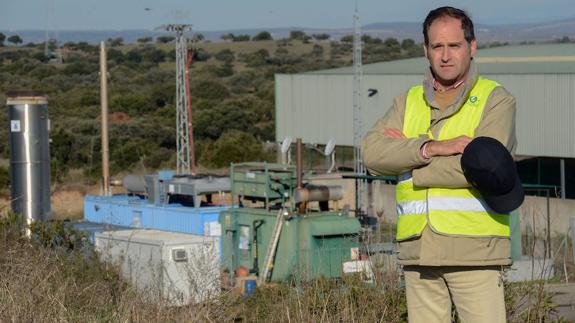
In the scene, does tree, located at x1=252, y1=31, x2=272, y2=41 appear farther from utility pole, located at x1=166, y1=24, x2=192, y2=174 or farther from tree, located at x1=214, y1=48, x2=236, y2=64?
utility pole, located at x1=166, y1=24, x2=192, y2=174

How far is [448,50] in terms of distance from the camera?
14.6ft

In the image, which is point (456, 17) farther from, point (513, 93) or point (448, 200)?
point (513, 93)

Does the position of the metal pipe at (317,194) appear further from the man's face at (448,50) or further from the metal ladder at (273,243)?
the man's face at (448,50)

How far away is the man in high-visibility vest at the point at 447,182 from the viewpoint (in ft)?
14.2

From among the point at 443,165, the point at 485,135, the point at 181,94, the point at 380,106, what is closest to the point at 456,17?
the point at 485,135

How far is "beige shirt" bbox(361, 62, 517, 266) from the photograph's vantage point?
4.32m

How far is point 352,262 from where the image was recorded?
24.5ft

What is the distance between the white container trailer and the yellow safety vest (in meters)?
2.09

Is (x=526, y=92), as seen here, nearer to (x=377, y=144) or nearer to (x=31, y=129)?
(x=31, y=129)

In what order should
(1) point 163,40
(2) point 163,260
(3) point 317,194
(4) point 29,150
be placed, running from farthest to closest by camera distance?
(1) point 163,40 → (3) point 317,194 → (4) point 29,150 → (2) point 163,260

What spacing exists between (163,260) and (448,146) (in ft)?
29.0

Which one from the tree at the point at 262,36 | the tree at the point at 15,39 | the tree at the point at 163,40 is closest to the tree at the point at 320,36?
the tree at the point at 262,36

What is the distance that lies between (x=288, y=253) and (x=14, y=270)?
14.6 m

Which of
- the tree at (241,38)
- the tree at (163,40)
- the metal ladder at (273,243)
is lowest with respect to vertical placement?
the metal ladder at (273,243)
